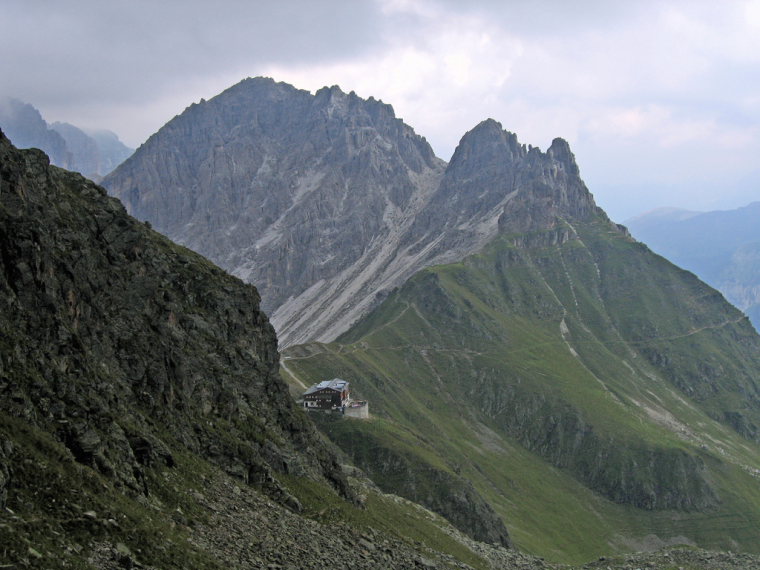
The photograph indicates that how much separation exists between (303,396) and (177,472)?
110914 mm

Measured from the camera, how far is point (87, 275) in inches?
2552

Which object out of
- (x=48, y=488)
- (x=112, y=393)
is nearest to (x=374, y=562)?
(x=112, y=393)

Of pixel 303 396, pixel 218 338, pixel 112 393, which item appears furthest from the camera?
pixel 303 396

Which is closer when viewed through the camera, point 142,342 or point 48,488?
point 48,488

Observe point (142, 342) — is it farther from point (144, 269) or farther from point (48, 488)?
point (48, 488)

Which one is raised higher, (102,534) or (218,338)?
(218,338)

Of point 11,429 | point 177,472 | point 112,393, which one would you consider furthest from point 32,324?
point 177,472

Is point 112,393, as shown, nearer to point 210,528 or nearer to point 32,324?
point 32,324

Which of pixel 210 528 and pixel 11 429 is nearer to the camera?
pixel 11 429

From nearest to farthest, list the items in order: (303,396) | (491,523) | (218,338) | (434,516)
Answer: (218,338) < (434,516) < (491,523) < (303,396)

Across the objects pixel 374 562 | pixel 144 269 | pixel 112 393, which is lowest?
pixel 374 562

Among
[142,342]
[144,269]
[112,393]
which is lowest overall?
[112,393]

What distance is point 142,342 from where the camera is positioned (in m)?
68.8

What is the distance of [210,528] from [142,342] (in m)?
22.9
